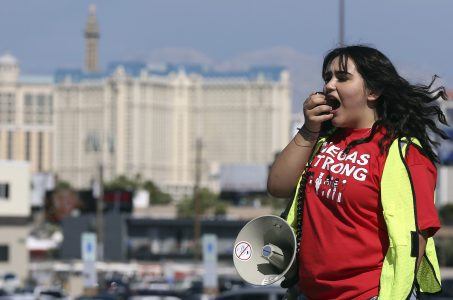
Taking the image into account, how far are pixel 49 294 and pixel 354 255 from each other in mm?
39124

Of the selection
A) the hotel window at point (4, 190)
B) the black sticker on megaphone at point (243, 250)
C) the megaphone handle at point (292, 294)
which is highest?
the black sticker on megaphone at point (243, 250)

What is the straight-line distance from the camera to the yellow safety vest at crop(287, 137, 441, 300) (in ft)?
14.9

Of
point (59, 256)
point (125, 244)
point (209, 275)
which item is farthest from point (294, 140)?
point (59, 256)

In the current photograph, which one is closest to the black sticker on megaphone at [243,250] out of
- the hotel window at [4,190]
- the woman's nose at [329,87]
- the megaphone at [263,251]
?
the megaphone at [263,251]

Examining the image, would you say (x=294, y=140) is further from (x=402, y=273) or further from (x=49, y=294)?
(x=49, y=294)

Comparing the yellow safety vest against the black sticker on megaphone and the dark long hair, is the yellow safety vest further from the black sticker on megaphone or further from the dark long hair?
the black sticker on megaphone

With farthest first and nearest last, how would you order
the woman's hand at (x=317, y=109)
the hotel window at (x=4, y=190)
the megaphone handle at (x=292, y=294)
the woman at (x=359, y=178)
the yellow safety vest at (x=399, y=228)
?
the hotel window at (x=4, y=190), the megaphone handle at (x=292, y=294), the woman's hand at (x=317, y=109), the woman at (x=359, y=178), the yellow safety vest at (x=399, y=228)

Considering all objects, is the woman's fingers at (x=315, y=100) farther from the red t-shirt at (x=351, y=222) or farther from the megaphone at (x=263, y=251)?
the megaphone at (x=263, y=251)

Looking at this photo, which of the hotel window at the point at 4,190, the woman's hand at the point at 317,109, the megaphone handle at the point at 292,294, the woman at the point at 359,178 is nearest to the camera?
the woman at the point at 359,178

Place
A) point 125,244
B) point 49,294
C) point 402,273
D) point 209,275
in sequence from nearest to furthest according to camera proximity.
A: point 402,273 → point 209,275 → point 49,294 → point 125,244

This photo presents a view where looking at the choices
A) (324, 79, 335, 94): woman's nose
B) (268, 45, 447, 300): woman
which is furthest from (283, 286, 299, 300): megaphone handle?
(324, 79, 335, 94): woman's nose

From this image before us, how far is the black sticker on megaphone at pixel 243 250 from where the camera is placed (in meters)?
4.96

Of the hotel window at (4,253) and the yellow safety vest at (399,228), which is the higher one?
the yellow safety vest at (399,228)

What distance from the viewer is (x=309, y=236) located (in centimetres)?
484
